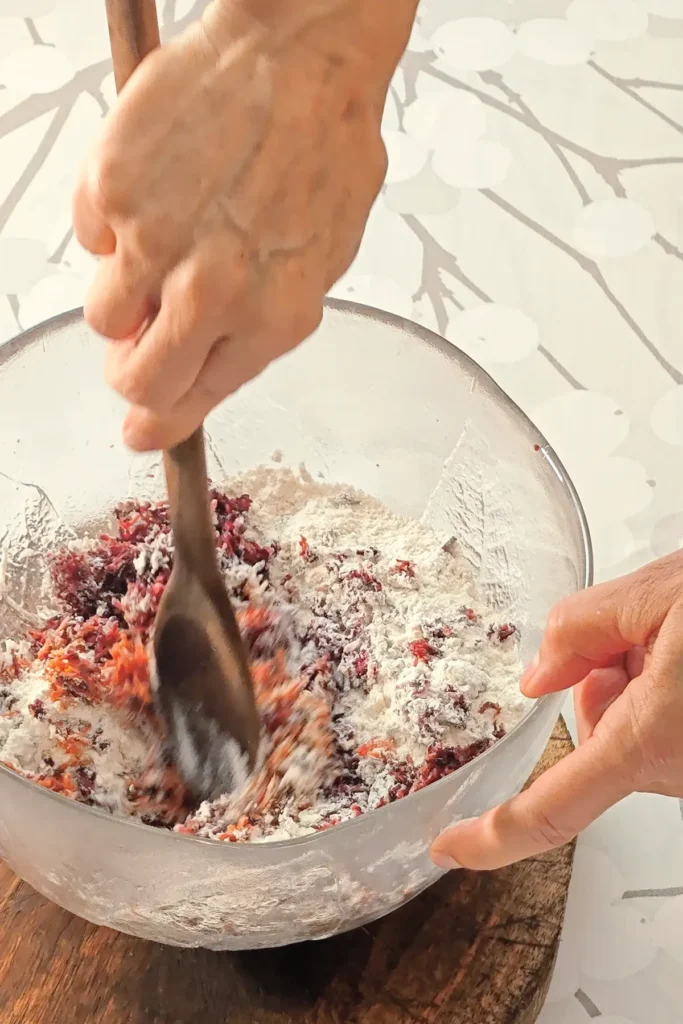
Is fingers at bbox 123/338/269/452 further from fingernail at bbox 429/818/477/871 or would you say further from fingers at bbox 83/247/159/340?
fingernail at bbox 429/818/477/871

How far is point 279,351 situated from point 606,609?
236 millimetres

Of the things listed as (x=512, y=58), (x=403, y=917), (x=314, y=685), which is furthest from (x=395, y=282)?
(x=403, y=917)

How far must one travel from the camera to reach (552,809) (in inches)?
18.9

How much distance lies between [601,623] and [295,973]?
26 centimetres

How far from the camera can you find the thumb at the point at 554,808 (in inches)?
18.6

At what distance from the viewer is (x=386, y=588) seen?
688mm

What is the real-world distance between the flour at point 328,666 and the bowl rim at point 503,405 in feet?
0.20

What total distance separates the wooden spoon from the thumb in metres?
0.14

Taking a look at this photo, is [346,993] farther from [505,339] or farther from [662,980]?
[505,339]

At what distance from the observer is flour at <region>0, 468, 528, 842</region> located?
583 mm

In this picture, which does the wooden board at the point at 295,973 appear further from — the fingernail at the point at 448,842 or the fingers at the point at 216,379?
the fingers at the point at 216,379

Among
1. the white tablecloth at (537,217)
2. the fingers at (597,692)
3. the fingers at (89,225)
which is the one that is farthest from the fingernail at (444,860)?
the fingers at (89,225)

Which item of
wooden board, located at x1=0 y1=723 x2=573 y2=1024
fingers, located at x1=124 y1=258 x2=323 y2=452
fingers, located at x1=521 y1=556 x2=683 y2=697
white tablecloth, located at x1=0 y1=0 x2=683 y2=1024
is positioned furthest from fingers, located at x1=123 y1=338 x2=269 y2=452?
white tablecloth, located at x1=0 y1=0 x2=683 y2=1024

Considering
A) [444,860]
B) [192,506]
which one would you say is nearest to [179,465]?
[192,506]
